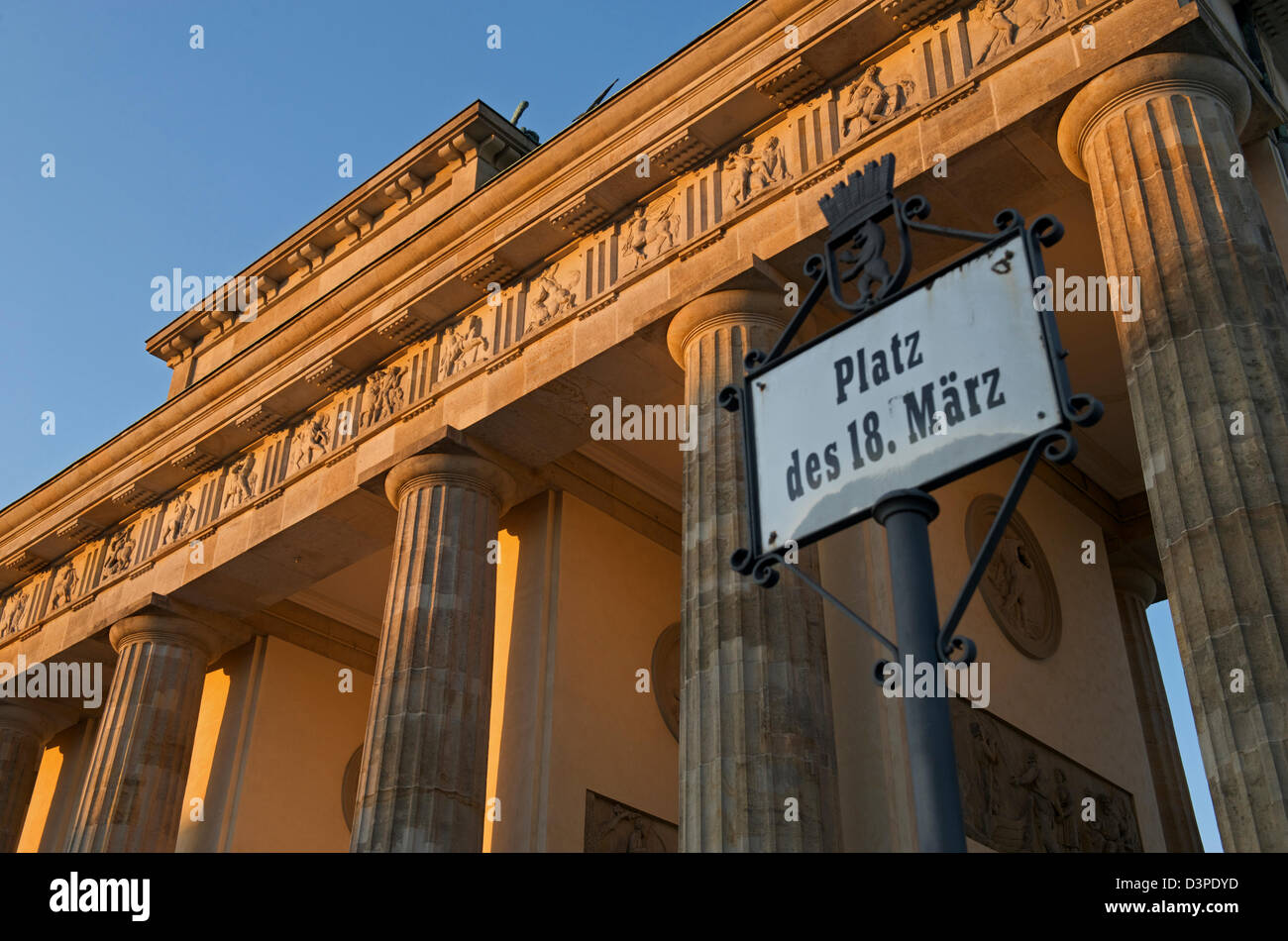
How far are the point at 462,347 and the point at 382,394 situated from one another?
148cm

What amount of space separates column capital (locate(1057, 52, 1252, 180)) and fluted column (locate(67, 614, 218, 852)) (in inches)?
532

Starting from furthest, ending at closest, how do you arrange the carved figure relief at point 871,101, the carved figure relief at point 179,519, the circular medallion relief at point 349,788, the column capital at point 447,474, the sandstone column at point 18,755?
the sandstone column at point 18,755, the circular medallion relief at point 349,788, the carved figure relief at point 179,519, the column capital at point 447,474, the carved figure relief at point 871,101

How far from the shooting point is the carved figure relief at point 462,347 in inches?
624

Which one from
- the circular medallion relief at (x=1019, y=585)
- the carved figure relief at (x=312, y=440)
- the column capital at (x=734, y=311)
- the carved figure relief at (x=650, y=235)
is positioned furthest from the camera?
the carved figure relief at (x=312, y=440)

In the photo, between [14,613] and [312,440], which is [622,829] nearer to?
[312,440]

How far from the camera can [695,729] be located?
1088cm

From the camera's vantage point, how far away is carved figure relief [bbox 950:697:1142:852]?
1388 centimetres

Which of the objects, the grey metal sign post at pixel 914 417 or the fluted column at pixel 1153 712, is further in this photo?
the fluted column at pixel 1153 712

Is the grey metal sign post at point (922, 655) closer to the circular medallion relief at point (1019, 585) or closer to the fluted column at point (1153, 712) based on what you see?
the circular medallion relief at point (1019, 585)

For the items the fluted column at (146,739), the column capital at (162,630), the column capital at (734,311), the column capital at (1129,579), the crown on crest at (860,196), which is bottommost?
the crown on crest at (860,196)

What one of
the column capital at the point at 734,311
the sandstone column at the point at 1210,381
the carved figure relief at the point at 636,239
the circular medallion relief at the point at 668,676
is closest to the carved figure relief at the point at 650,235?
the carved figure relief at the point at 636,239

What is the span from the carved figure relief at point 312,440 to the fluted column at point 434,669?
2.15 metres

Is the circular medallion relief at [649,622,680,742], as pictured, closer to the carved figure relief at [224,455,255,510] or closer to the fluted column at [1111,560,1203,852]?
the carved figure relief at [224,455,255,510]

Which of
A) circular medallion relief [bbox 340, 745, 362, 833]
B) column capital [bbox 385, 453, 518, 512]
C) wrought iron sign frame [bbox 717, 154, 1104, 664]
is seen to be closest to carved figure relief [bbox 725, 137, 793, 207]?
column capital [bbox 385, 453, 518, 512]
